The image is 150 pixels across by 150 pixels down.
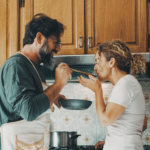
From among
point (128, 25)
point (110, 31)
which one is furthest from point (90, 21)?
point (128, 25)

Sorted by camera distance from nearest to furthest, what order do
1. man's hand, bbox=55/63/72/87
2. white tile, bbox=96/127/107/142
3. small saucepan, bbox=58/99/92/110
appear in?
man's hand, bbox=55/63/72/87 < small saucepan, bbox=58/99/92/110 < white tile, bbox=96/127/107/142

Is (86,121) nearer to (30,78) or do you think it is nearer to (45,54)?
(45,54)

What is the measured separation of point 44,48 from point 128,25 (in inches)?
31.1

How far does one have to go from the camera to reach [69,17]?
1.72 m

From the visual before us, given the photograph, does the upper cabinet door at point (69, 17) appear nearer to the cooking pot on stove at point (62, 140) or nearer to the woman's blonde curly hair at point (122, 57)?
the woman's blonde curly hair at point (122, 57)

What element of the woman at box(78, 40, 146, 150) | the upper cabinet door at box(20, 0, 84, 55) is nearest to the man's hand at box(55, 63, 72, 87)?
the woman at box(78, 40, 146, 150)

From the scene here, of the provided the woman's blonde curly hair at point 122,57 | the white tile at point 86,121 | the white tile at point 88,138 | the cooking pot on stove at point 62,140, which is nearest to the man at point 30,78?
the woman's blonde curly hair at point 122,57

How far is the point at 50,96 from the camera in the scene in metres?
1.11

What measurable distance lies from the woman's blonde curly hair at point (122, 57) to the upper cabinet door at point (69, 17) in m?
0.43

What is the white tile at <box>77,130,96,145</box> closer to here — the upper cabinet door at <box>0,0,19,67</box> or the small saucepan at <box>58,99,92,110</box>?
the small saucepan at <box>58,99,92,110</box>

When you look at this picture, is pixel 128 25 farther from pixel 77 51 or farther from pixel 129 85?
pixel 129 85

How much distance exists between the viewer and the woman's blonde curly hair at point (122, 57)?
1.28 meters

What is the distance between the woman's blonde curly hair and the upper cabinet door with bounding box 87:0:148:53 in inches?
15.0

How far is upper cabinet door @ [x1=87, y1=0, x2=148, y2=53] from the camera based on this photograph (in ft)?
5.49
